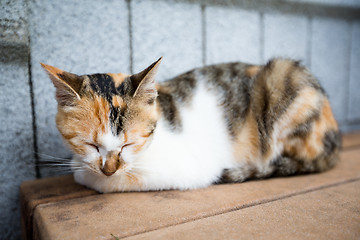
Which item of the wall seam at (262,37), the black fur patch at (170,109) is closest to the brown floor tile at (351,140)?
the wall seam at (262,37)

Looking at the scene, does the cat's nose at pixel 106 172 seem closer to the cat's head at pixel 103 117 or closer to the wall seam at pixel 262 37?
the cat's head at pixel 103 117

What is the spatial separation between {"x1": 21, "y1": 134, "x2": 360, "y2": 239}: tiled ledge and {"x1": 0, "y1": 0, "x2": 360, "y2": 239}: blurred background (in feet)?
0.74

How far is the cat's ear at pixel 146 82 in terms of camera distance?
1.10 metres

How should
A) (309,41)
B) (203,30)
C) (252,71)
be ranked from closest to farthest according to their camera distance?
1. (252,71)
2. (203,30)
3. (309,41)

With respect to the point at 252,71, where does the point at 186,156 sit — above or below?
below

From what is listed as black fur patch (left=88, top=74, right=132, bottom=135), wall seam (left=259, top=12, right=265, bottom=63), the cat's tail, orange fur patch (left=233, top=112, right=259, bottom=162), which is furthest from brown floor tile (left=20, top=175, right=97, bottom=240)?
wall seam (left=259, top=12, right=265, bottom=63)

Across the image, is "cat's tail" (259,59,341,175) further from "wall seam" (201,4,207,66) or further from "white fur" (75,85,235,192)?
"wall seam" (201,4,207,66)

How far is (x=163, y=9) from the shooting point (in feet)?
5.81

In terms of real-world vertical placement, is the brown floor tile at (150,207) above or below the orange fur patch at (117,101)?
below

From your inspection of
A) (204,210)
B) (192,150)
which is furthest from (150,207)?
(192,150)

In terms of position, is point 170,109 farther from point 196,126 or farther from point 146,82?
point 146,82

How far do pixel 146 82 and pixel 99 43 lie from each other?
2.07 feet

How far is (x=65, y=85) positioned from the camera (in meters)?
1.05

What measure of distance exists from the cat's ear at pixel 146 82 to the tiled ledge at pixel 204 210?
43cm
